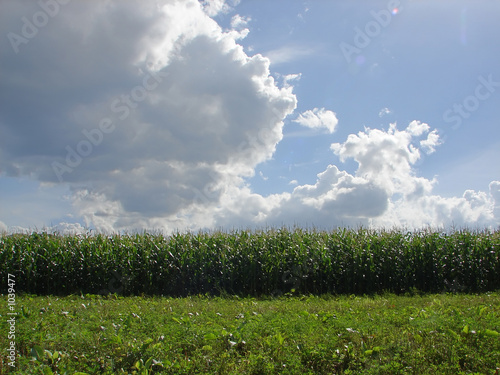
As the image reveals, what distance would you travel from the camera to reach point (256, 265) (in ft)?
53.1

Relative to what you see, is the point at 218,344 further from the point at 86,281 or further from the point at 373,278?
the point at 86,281

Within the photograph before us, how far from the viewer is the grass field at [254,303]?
233 inches

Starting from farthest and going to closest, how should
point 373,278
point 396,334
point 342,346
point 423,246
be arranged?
point 423,246 → point 373,278 → point 396,334 → point 342,346

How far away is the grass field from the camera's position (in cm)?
593

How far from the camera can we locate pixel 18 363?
5855 millimetres

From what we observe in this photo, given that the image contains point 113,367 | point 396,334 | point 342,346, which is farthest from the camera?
point 396,334

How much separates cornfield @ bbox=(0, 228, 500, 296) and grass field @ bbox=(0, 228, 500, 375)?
6cm

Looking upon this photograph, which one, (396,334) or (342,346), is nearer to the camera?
(342,346)

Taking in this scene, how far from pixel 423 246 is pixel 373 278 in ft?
10.6

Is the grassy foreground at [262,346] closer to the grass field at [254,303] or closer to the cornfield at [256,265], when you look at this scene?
the grass field at [254,303]

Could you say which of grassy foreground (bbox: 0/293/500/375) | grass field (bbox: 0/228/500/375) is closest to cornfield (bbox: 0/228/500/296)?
grass field (bbox: 0/228/500/375)

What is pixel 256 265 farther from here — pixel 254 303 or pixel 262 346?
pixel 262 346

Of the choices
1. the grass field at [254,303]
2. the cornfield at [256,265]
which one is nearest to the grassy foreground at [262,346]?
the grass field at [254,303]

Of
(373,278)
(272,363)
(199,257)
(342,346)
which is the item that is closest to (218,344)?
(272,363)
